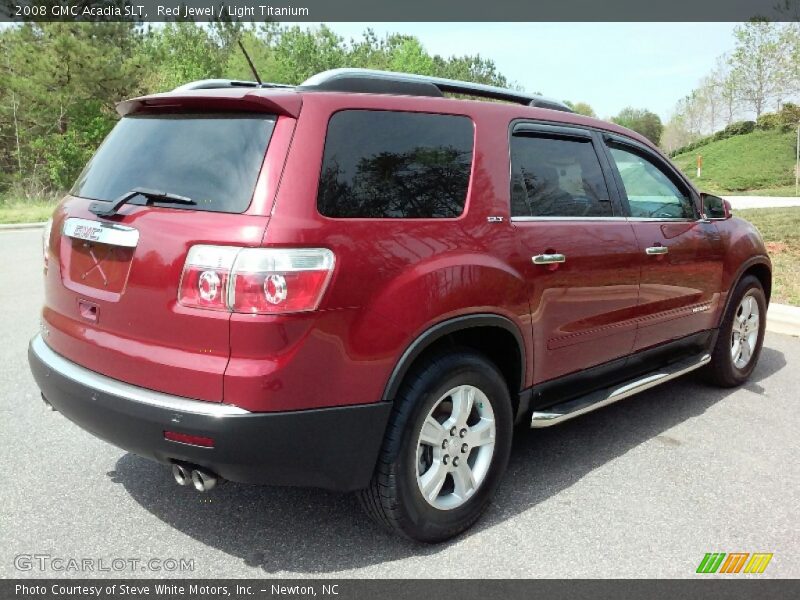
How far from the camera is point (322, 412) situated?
2566mm

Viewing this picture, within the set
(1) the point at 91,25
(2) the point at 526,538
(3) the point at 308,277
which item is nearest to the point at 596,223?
(2) the point at 526,538

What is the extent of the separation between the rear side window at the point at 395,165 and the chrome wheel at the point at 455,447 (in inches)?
32.6

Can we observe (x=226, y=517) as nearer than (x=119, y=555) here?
No

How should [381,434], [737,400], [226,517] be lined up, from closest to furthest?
[381,434]
[226,517]
[737,400]

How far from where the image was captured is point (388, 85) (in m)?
3.02

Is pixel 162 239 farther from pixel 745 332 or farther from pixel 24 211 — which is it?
pixel 24 211

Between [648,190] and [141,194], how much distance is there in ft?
10.1

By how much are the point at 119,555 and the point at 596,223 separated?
282cm

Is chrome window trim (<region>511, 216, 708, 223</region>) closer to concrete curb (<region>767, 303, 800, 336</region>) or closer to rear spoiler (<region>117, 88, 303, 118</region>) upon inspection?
rear spoiler (<region>117, 88, 303, 118</region>)

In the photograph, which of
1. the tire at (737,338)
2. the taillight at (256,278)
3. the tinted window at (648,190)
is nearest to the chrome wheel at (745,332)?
the tire at (737,338)

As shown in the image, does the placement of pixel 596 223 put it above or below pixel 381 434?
above

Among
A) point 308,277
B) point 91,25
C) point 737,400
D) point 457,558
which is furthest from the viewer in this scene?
point 91,25

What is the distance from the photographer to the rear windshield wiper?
2.67 metres

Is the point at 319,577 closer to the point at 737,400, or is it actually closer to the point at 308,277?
the point at 308,277
